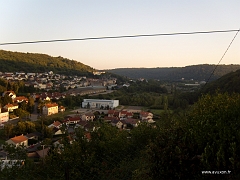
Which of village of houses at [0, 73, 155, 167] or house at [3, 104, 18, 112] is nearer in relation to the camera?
village of houses at [0, 73, 155, 167]

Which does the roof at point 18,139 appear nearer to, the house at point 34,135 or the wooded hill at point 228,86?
the house at point 34,135

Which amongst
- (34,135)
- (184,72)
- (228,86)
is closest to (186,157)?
(34,135)

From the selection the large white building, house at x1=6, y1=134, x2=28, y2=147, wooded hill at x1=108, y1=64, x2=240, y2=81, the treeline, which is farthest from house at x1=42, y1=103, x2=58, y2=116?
wooded hill at x1=108, y1=64, x2=240, y2=81

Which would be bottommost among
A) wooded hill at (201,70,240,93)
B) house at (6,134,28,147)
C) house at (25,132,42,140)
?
house at (25,132,42,140)

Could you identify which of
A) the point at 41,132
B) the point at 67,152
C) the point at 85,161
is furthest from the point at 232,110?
the point at 41,132

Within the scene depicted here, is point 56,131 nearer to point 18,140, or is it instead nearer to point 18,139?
point 18,139

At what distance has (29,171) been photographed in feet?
12.4

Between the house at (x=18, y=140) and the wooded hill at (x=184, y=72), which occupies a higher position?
the wooded hill at (x=184, y=72)

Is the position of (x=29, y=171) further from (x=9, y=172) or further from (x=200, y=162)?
(x=200, y=162)

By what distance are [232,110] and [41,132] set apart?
1461cm

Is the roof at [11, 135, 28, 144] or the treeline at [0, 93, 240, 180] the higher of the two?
the treeline at [0, 93, 240, 180]

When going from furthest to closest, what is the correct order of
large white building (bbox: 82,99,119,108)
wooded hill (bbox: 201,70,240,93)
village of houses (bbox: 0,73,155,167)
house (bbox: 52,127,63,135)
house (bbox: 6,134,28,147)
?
large white building (bbox: 82,99,119,108) → house (bbox: 52,127,63,135) → wooded hill (bbox: 201,70,240,93) → house (bbox: 6,134,28,147) → village of houses (bbox: 0,73,155,167)

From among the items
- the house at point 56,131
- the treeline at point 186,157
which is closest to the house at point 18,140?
the house at point 56,131

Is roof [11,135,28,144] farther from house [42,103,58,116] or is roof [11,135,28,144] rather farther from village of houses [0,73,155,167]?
house [42,103,58,116]
